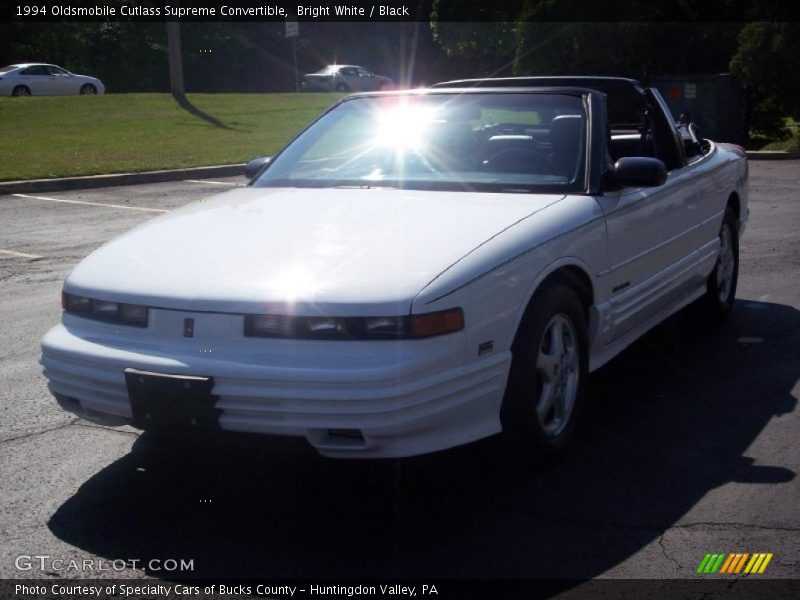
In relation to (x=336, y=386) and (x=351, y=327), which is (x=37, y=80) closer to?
(x=351, y=327)

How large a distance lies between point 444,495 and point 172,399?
1133 millimetres

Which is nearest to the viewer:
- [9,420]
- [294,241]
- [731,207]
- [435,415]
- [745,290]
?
[435,415]

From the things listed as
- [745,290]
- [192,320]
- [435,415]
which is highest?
[192,320]

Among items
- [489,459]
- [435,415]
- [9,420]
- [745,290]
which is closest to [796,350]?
[745,290]

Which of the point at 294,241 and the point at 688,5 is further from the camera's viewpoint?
the point at 688,5

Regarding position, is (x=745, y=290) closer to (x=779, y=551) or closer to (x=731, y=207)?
(x=731, y=207)

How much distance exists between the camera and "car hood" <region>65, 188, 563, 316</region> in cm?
398

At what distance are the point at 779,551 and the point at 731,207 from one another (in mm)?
3952

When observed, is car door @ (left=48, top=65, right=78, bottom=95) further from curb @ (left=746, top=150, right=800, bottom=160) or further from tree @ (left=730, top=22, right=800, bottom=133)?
curb @ (left=746, top=150, right=800, bottom=160)

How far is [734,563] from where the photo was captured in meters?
3.79

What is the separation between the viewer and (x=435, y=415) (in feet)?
13.0

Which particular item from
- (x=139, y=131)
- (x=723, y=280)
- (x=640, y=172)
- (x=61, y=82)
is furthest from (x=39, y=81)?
(x=640, y=172)

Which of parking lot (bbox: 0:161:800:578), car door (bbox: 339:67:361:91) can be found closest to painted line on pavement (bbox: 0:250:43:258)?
parking lot (bbox: 0:161:800:578)

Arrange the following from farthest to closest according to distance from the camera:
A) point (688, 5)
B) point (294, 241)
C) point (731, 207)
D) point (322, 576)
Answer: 1. point (688, 5)
2. point (731, 207)
3. point (294, 241)
4. point (322, 576)
